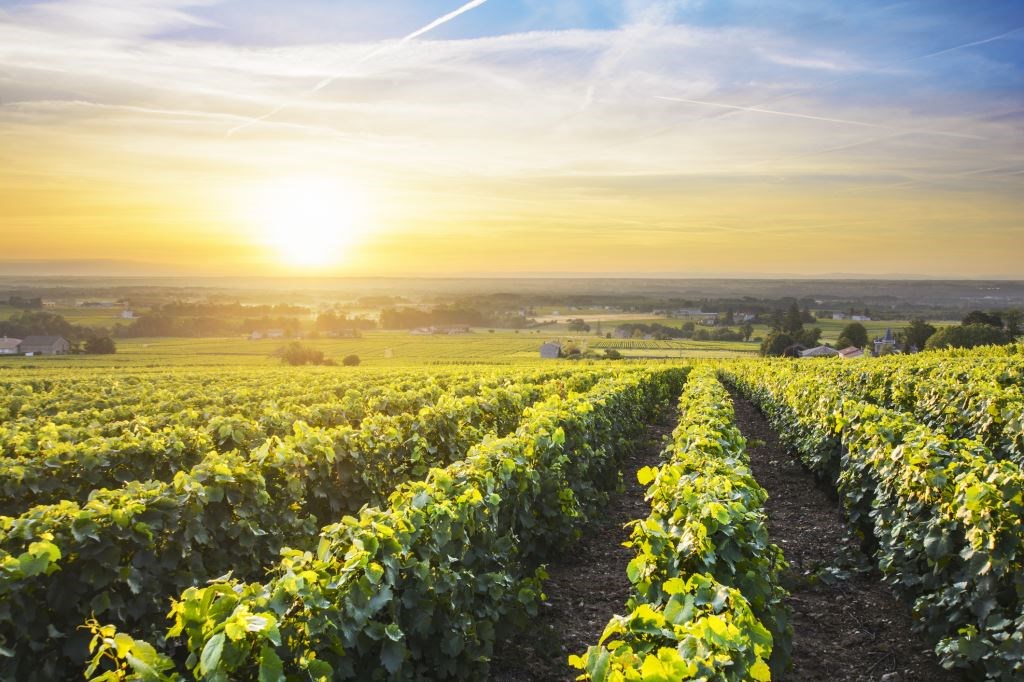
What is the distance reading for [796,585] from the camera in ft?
26.6

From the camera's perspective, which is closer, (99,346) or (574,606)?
(574,606)

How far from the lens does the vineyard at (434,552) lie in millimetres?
3920

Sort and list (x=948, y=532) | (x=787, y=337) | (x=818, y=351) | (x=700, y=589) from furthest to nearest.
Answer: (x=787, y=337), (x=818, y=351), (x=948, y=532), (x=700, y=589)

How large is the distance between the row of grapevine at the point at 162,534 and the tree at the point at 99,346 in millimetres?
78704

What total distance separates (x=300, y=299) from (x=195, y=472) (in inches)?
7516

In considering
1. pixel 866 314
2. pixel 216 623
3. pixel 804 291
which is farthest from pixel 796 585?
pixel 804 291

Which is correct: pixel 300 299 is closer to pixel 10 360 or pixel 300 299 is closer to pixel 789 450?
pixel 10 360

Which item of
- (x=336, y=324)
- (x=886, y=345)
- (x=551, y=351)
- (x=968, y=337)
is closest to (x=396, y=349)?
(x=551, y=351)

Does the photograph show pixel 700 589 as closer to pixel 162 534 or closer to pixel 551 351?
pixel 162 534

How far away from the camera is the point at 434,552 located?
561 cm

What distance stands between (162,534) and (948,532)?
723 centimetres

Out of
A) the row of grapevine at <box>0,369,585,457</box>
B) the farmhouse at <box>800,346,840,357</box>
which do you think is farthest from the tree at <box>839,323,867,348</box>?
the row of grapevine at <box>0,369,585,457</box>

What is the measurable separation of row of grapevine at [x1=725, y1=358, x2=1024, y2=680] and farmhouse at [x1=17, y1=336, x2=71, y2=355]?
8586 cm

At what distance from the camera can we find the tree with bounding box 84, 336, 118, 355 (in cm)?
7612
